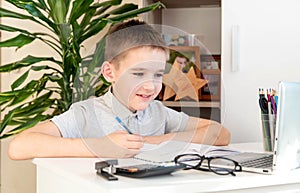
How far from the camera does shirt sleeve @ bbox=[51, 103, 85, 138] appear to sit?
128cm

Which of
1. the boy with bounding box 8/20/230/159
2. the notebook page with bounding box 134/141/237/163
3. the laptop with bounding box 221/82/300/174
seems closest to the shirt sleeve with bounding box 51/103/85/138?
the boy with bounding box 8/20/230/159

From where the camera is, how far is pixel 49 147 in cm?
117

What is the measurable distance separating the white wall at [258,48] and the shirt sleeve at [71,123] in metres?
0.55

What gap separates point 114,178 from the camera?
90 centimetres

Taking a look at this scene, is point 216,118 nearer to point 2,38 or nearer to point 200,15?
point 200,15

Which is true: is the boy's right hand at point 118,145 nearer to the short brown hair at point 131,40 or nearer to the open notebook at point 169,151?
the open notebook at point 169,151

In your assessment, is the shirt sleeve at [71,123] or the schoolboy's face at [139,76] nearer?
the schoolboy's face at [139,76]

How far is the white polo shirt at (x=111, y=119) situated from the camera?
121cm

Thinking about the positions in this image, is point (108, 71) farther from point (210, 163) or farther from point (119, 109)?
point (210, 163)

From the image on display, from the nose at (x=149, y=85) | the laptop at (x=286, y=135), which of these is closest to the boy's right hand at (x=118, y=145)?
the nose at (x=149, y=85)

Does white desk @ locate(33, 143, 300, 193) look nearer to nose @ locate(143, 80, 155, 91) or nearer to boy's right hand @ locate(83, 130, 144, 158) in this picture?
boy's right hand @ locate(83, 130, 144, 158)

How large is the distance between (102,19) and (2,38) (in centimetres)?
79

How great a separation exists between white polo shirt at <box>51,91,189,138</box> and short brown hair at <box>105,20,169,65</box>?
117 millimetres

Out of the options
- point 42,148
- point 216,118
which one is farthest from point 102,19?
point 42,148
